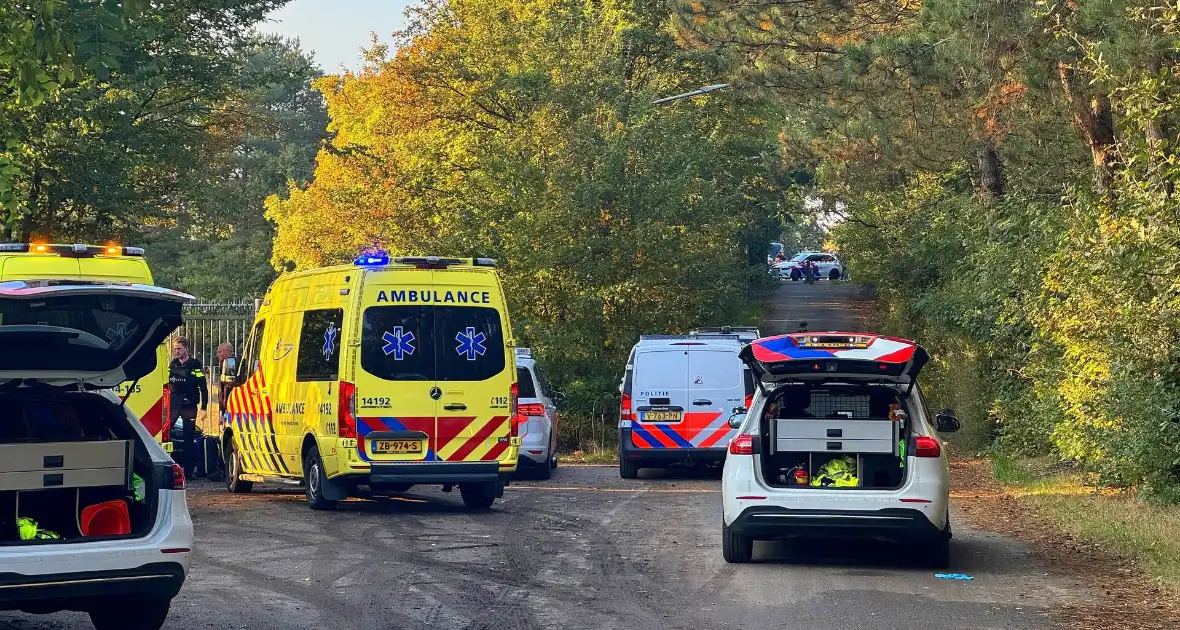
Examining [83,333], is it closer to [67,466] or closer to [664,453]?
[67,466]

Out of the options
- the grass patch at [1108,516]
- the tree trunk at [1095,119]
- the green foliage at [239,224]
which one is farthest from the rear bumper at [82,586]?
the green foliage at [239,224]

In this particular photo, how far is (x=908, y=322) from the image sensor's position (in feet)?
131

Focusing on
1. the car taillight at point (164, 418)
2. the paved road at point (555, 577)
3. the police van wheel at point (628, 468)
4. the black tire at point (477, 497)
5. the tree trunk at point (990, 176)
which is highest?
the tree trunk at point (990, 176)

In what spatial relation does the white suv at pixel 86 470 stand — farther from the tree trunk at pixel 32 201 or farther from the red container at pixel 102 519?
the tree trunk at pixel 32 201

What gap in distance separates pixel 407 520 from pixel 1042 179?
17907 mm

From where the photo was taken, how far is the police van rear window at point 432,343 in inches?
601

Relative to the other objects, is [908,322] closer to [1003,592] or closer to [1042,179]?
[1042,179]

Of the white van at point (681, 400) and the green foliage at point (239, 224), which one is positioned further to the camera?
the green foliage at point (239, 224)

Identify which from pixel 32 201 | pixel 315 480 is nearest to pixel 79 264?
pixel 315 480

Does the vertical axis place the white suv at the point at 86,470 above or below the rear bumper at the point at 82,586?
above

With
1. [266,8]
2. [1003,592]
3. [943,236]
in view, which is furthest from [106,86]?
[943,236]

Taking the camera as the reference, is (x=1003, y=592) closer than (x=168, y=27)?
Yes

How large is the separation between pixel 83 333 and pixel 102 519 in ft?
3.60

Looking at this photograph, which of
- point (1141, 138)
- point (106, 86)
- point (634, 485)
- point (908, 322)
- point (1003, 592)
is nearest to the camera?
point (1003, 592)
